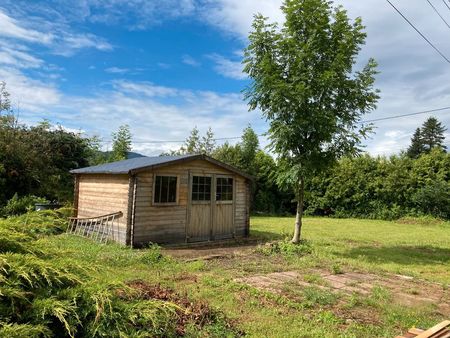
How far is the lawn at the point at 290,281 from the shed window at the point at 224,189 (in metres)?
1.77

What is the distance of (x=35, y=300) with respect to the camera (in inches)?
85.4

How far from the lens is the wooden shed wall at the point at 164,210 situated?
9.84 m

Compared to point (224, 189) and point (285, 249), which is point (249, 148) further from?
point (285, 249)

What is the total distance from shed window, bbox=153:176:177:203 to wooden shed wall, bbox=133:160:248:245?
0.14 metres

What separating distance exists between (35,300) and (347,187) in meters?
21.0

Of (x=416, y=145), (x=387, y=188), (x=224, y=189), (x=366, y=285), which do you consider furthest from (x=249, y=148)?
(x=416, y=145)

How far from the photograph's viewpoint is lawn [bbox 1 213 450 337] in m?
4.27

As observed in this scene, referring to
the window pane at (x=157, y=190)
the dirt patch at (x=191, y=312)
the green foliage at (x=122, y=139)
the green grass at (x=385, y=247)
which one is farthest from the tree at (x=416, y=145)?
the dirt patch at (x=191, y=312)

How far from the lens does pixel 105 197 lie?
11039 mm

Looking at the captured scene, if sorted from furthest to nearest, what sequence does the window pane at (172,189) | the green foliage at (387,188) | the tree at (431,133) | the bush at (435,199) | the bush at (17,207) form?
the tree at (431,133)
the green foliage at (387,188)
the bush at (435,199)
the window pane at (172,189)
the bush at (17,207)

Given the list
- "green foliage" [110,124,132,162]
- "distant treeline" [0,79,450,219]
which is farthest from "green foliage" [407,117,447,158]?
"green foliage" [110,124,132,162]

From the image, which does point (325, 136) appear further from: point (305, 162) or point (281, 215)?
point (281, 215)

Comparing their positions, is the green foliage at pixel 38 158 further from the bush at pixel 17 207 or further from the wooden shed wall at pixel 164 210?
the wooden shed wall at pixel 164 210

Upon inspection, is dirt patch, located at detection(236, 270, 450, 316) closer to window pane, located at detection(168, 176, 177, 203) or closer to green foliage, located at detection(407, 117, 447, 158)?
window pane, located at detection(168, 176, 177, 203)
